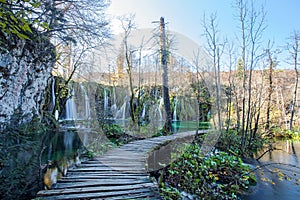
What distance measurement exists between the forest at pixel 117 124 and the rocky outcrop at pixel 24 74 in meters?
0.04

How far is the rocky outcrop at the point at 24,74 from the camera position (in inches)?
247

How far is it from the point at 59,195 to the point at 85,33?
6.49 meters

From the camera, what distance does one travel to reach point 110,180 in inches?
121

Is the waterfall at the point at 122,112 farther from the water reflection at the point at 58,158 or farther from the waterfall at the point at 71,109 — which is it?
the water reflection at the point at 58,158

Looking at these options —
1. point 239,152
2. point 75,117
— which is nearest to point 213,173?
point 239,152

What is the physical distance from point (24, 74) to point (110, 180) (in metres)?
6.52

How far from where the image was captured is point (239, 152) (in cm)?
800

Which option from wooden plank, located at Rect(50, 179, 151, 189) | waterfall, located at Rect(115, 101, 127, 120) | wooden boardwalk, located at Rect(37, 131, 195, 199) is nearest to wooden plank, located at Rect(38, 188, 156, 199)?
wooden boardwalk, located at Rect(37, 131, 195, 199)

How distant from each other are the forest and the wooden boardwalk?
21 millimetres

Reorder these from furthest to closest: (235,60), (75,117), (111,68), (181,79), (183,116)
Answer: (183,116), (181,79), (111,68), (75,117), (235,60)

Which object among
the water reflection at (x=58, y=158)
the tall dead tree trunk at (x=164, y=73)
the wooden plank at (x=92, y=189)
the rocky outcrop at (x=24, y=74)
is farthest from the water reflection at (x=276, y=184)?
the rocky outcrop at (x=24, y=74)

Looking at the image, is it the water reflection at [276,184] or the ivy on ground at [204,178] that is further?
the water reflection at [276,184]

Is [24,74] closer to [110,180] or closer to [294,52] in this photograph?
[110,180]

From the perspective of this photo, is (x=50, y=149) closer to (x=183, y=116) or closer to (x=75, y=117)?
(x=75, y=117)
